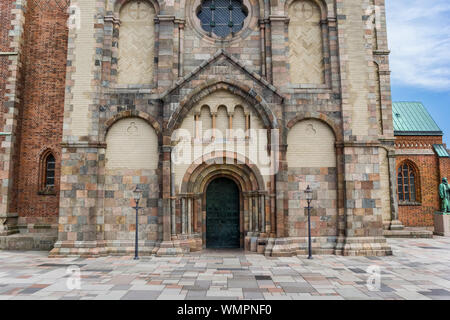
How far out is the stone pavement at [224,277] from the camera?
27.2ft

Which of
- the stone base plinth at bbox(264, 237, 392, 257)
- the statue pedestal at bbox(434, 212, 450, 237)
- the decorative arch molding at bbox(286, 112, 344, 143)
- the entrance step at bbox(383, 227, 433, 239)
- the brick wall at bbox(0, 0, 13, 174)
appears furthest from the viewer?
the statue pedestal at bbox(434, 212, 450, 237)

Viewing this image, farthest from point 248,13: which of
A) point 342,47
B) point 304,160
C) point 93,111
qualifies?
point 93,111

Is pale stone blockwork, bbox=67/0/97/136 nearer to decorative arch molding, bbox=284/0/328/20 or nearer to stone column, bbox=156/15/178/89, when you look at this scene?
stone column, bbox=156/15/178/89

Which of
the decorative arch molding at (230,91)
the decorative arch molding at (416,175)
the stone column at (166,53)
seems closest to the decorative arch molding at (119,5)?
the stone column at (166,53)

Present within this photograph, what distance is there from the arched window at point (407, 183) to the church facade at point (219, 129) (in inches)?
514

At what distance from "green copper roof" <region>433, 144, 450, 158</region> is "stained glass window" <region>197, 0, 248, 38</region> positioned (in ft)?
63.6

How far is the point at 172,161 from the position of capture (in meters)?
13.9

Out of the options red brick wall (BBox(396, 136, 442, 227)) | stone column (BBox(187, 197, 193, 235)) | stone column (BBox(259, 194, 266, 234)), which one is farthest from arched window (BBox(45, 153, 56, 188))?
red brick wall (BBox(396, 136, 442, 227))

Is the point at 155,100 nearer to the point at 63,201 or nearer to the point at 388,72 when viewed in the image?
the point at 63,201

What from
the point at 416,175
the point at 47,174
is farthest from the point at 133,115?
the point at 416,175

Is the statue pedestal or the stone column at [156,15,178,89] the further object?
the statue pedestal

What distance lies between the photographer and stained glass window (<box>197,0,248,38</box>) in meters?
15.6

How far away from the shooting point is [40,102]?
56.8ft

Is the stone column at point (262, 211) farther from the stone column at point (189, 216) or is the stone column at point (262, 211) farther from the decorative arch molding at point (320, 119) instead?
the decorative arch molding at point (320, 119)
